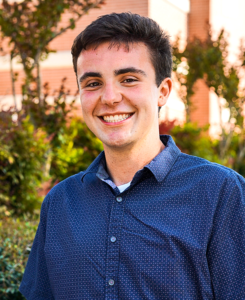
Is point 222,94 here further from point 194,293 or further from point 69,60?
point 194,293

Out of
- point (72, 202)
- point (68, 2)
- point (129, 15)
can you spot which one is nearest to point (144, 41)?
point (129, 15)

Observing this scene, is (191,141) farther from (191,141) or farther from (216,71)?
(216,71)

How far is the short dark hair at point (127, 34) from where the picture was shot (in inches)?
85.7

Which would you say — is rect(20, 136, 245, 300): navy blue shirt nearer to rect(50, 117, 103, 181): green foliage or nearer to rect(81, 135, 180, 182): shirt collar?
rect(81, 135, 180, 182): shirt collar

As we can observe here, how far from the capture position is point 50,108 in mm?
6152

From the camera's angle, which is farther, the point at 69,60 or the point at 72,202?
the point at 69,60

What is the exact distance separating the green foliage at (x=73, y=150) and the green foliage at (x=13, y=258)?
224cm

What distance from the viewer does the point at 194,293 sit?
186 cm

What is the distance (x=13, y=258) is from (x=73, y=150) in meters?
2.81

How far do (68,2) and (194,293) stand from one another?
16.6 ft

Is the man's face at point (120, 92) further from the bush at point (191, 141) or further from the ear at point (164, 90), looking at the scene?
the bush at point (191, 141)

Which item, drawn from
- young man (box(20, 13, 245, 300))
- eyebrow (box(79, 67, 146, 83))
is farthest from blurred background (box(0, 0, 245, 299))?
eyebrow (box(79, 67, 146, 83))

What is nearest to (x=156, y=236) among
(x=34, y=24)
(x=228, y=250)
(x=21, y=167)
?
(x=228, y=250)

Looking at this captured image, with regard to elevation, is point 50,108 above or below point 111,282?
above
